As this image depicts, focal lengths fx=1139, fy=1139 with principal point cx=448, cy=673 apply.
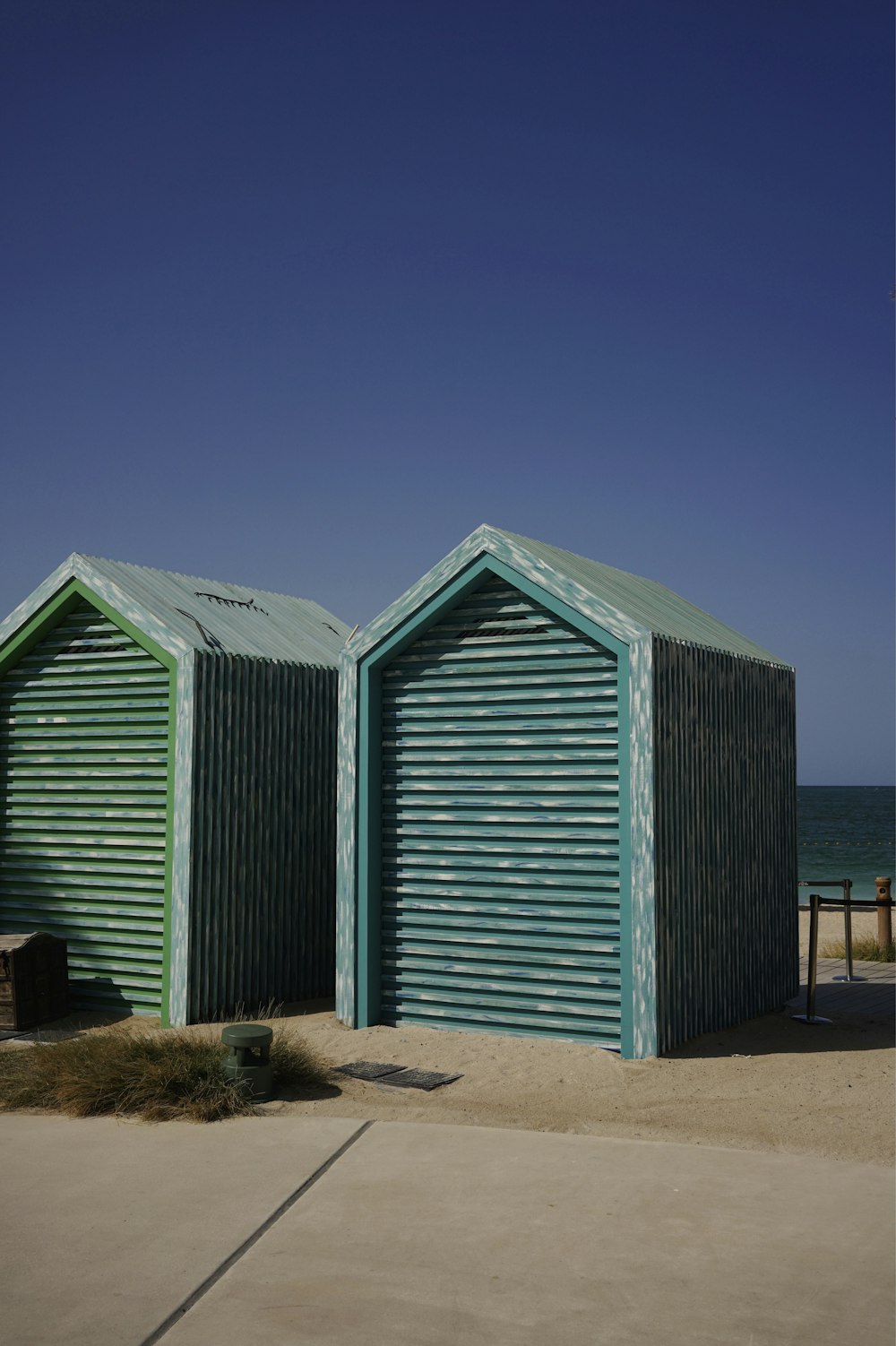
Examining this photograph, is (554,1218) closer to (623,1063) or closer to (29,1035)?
(623,1063)

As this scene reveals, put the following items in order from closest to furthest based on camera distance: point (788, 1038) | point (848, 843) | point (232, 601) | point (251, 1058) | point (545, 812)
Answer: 1. point (251, 1058)
2. point (545, 812)
3. point (788, 1038)
4. point (232, 601)
5. point (848, 843)

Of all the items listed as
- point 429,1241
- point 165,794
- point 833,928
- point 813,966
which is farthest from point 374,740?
point 833,928

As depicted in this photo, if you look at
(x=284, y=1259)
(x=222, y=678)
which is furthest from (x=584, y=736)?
(x=284, y=1259)

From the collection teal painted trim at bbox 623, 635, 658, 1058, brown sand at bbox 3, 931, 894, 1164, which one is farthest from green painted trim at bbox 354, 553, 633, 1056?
brown sand at bbox 3, 931, 894, 1164

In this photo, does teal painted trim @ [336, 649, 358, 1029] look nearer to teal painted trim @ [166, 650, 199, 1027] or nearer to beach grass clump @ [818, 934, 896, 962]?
teal painted trim @ [166, 650, 199, 1027]

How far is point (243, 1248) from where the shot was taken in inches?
192

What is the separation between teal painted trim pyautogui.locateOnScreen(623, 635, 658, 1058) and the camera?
826 centimetres

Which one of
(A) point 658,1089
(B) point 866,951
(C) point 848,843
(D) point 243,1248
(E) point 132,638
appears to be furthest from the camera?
(C) point 848,843

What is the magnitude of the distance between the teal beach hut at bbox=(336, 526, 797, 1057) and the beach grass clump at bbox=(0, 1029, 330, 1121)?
1860 mm

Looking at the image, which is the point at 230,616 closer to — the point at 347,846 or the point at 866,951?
the point at 347,846

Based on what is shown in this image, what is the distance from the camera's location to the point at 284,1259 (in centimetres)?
475

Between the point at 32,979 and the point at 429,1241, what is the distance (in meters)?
6.08

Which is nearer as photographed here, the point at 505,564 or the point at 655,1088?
the point at 655,1088

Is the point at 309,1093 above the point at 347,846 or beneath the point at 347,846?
beneath
